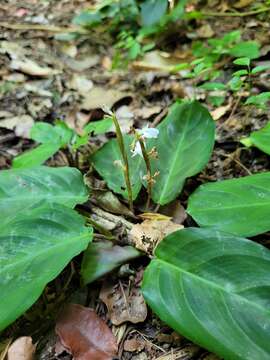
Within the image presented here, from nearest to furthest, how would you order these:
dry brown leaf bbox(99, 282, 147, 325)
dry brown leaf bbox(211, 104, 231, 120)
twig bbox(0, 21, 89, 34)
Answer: dry brown leaf bbox(99, 282, 147, 325)
dry brown leaf bbox(211, 104, 231, 120)
twig bbox(0, 21, 89, 34)

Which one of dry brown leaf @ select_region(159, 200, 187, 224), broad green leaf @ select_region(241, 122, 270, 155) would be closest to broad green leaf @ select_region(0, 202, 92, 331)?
dry brown leaf @ select_region(159, 200, 187, 224)

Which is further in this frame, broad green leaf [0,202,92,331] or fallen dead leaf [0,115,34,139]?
fallen dead leaf [0,115,34,139]

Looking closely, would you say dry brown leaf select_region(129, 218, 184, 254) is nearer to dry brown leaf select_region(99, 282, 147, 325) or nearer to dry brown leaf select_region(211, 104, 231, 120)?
dry brown leaf select_region(99, 282, 147, 325)

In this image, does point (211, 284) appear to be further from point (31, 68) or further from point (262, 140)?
point (31, 68)

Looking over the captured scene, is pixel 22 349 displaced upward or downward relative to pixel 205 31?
downward

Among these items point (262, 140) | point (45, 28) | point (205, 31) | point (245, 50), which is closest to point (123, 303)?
point (262, 140)

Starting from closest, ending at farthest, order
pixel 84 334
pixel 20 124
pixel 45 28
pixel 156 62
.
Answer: pixel 84 334
pixel 20 124
pixel 156 62
pixel 45 28


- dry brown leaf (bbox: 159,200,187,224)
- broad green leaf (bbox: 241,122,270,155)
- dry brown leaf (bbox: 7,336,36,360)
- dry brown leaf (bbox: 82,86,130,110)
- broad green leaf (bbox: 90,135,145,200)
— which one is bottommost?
dry brown leaf (bbox: 7,336,36,360)

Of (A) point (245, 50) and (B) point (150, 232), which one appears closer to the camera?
(B) point (150, 232)

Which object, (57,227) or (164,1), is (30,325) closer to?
(57,227)
